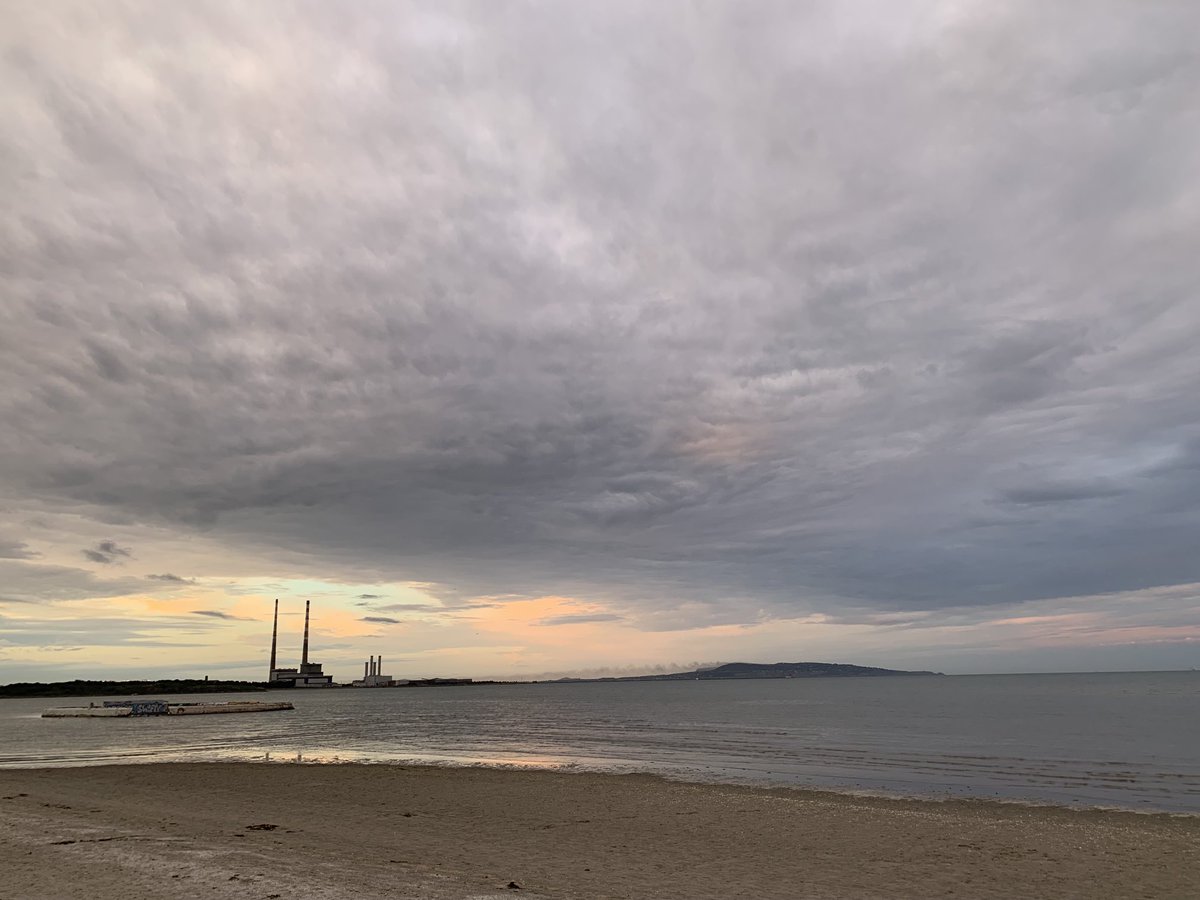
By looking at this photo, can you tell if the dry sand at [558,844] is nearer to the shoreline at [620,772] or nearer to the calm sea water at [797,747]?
the shoreline at [620,772]

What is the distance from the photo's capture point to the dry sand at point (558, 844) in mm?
13945

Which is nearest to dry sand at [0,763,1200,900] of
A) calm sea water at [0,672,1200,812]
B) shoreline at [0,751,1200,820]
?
shoreline at [0,751,1200,820]


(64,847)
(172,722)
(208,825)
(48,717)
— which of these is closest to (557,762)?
(208,825)

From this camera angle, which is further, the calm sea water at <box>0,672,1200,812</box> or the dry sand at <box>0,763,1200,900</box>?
the calm sea water at <box>0,672,1200,812</box>

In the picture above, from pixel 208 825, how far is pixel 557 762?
24428mm

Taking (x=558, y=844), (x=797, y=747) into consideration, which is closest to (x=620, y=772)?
(x=797, y=747)

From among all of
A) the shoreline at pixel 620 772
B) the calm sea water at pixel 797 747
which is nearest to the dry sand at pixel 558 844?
the shoreline at pixel 620 772

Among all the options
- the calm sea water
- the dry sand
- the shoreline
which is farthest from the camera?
the calm sea water

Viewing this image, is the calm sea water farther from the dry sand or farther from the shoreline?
the dry sand

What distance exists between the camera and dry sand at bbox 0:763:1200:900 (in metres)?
13.9

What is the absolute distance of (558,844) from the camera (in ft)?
65.9

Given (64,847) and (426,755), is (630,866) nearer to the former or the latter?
(64,847)

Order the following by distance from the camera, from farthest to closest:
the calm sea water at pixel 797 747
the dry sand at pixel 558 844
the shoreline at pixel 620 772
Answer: the calm sea water at pixel 797 747
the shoreline at pixel 620 772
the dry sand at pixel 558 844

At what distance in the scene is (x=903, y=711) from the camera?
8869cm
